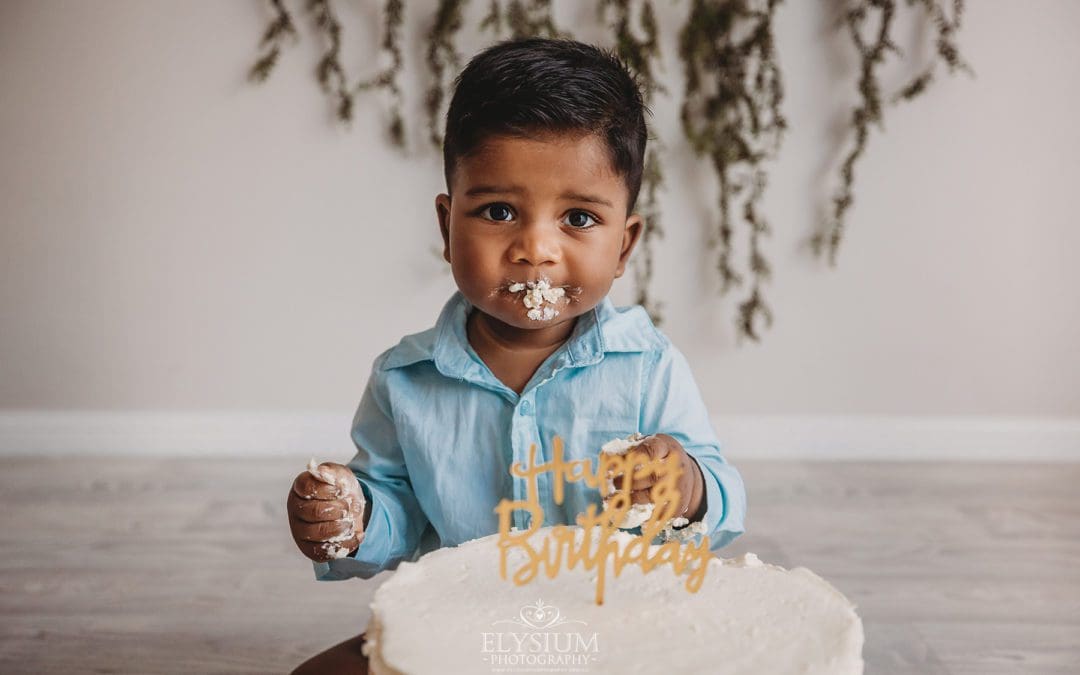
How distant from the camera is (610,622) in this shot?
0.79m

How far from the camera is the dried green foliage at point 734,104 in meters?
2.30

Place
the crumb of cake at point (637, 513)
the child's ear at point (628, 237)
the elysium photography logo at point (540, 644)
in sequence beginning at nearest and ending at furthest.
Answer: the elysium photography logo at point (540, 644), the crumb of cake at point (637, 513), the child's ear at point (628, 237)

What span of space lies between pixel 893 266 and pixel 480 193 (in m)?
1.71

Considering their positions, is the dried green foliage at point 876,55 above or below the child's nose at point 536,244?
above

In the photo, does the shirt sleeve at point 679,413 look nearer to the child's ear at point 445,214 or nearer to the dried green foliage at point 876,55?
the child's ear at point 445,214

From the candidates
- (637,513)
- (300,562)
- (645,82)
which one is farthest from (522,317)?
(645,82)

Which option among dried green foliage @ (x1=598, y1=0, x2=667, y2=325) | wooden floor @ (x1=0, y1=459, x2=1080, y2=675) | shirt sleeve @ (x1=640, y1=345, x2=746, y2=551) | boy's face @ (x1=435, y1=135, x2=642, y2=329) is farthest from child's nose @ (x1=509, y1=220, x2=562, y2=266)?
dried green foliage @ (x1=598, y1=0, x2=667, y2=325)

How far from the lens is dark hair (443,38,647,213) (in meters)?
0.98

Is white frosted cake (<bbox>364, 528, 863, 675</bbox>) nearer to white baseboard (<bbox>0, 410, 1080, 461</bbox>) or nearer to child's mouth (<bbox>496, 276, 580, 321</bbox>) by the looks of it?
child's mouth (<bbox>496, 276, 580, 321</bbox>)

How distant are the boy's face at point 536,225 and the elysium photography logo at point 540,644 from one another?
32cm

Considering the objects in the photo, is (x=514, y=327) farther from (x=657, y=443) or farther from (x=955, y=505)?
(x=955, y=505)

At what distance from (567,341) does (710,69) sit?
4.60ft

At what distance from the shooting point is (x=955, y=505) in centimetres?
220

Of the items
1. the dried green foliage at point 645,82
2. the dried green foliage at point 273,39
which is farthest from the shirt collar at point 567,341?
the dried green foliage at point 273,39
